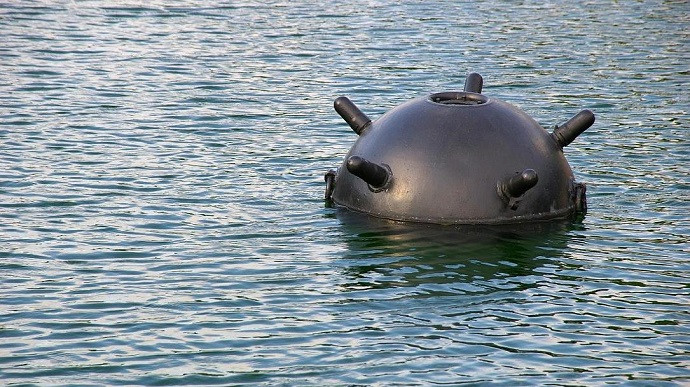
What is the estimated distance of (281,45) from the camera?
23.4 metres

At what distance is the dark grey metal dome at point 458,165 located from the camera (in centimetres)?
1233

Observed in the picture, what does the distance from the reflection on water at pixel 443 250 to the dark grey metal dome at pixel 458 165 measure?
4.5 inches

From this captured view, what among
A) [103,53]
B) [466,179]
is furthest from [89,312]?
[103,53]

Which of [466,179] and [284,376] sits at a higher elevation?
[466,179]

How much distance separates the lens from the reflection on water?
38.1ft

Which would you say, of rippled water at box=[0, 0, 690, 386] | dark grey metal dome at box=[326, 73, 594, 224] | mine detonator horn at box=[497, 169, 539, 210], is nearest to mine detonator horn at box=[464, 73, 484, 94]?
dark grey metal dome at box=[326, 73, 594, 224]

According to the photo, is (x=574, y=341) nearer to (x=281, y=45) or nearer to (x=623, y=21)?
(x=281, y=45)

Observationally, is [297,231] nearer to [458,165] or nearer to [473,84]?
[458,165]

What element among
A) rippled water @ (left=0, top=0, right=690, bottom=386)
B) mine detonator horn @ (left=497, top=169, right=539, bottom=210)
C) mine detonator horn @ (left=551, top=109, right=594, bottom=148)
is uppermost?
mine detonator horn @ (left=551, top=109, right=594, bottom=148)

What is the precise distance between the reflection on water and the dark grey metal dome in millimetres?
114

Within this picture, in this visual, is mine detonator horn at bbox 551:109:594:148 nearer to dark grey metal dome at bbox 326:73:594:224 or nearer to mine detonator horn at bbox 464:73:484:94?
dark grey metal dome at bbox 326:73:594:224

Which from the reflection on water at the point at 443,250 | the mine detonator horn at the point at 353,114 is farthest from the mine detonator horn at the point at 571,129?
the mine detonator horn at the point at 353,114

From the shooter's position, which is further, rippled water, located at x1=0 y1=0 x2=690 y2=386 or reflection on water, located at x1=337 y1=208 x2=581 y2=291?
reflection on water, located at x1=337 y1=208 x2=581 y2=291

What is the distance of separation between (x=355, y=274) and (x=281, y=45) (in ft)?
39.9
